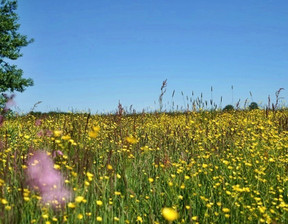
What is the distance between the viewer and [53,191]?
8.82 feet

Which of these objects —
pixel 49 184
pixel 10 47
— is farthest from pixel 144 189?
pixel 10 47

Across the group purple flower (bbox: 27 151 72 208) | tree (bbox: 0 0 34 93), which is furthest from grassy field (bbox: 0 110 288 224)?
tree (bbox: 0 0 34 93)

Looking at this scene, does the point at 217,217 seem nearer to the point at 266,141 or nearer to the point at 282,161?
the point at 282,161

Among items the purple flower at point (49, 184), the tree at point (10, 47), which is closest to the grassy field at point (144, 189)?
the purple flower at point (49, 184)

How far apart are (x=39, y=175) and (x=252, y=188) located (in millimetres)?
2439

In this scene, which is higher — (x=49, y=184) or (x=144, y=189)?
(x=49, y=184)

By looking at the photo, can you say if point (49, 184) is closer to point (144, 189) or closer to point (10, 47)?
point (144, 189)

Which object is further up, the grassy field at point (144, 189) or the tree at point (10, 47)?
the tree at point (10, 47)

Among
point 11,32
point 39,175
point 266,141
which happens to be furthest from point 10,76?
point 39,175

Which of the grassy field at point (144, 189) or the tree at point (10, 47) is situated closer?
the grassy field at point (144, 189)

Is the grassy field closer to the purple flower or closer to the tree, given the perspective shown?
the purple flower

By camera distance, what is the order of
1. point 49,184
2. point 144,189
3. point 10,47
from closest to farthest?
1. point 49,184
2. point 144,189
3. point 10,47

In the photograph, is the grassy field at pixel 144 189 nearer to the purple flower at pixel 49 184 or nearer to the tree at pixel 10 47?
the purple flower at pixel 49 184

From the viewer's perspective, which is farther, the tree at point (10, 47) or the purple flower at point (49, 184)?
the tree at point (10, 47)
